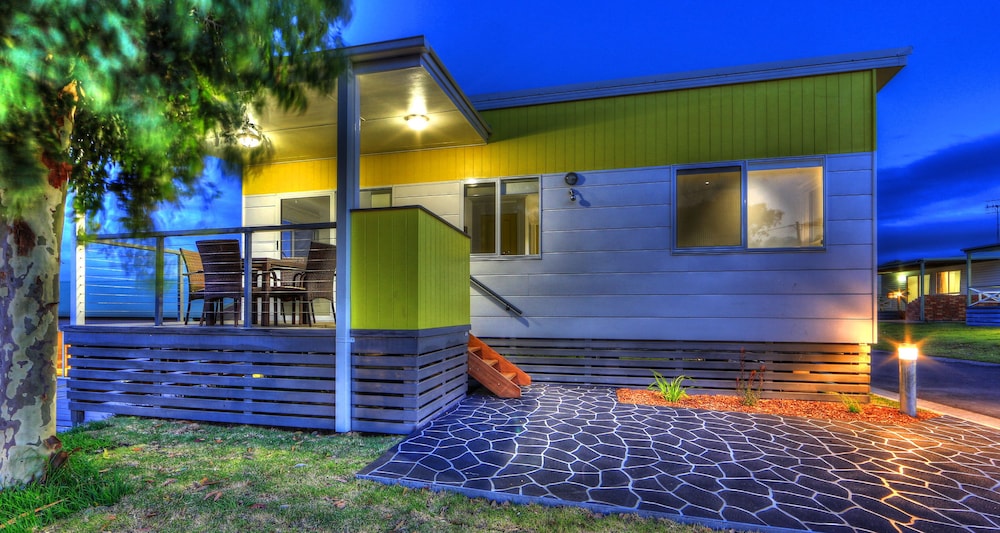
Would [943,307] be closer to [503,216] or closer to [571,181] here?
[571,181]

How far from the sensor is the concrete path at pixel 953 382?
5.54 m

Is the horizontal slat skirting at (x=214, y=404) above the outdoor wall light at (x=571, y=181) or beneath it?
beneath

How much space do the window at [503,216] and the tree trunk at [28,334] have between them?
438 cm

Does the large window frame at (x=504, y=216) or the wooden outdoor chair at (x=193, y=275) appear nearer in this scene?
the wooden outdoor chair at (x=193, y=275)

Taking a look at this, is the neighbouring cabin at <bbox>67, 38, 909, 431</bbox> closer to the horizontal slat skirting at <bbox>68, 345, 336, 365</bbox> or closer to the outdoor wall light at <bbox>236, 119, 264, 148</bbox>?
the horizontal slat skirting at <bbox>68, 345, 336, 365</bbox>

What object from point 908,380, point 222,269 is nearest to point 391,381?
point 222,269

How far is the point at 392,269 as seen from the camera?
13.3 feet

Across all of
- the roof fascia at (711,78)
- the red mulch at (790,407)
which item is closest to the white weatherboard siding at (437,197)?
the roof fascia at (711,78)

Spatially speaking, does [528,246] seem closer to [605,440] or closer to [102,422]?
[605,440]

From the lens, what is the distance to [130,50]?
1789 mm

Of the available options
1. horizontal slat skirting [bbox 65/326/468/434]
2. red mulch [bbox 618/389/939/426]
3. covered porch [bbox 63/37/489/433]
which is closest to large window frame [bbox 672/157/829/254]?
red mulch [bbox 618/389/939/426]

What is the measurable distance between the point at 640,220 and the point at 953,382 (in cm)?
578

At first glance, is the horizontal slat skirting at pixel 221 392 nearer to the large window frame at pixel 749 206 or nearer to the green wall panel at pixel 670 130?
the green wall panel at pixel 670 130

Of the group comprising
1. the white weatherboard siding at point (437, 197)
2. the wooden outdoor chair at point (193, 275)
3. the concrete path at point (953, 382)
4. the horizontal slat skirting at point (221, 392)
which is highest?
the white weatherboard siding at point (437, 197)
